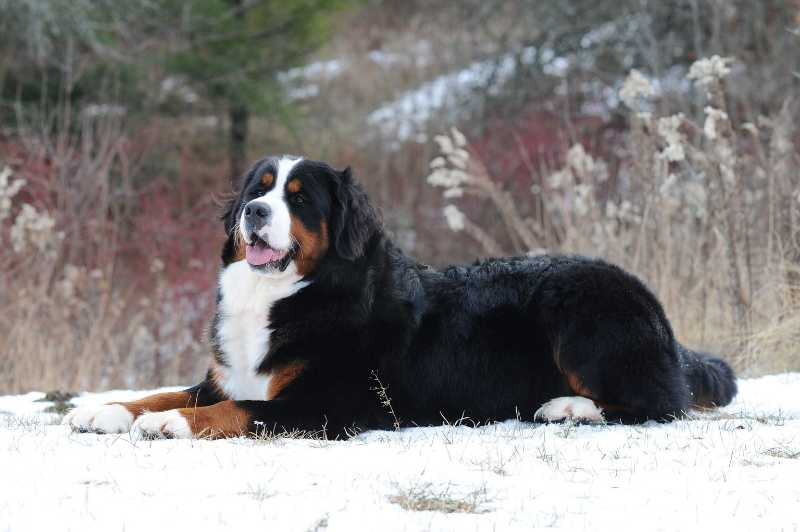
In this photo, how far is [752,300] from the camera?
24.4 ft

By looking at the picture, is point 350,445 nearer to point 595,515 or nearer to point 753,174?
point 595,515

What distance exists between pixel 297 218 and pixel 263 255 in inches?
8.9

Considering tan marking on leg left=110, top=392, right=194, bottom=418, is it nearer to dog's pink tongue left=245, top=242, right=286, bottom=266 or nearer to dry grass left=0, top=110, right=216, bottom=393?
dog's pink tongue left=245, top=242, right=286, bottom=266

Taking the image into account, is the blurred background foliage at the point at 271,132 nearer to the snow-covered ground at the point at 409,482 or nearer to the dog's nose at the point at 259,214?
the snow-covered ground at the point at 409,482

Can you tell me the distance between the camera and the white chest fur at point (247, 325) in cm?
476

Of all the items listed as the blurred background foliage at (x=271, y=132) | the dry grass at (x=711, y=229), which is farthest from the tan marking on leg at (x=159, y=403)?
the blurred background foliage at (x=271, y=132)

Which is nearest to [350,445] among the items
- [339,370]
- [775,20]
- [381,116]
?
[339,370]

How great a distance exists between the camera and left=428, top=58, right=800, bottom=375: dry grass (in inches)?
281

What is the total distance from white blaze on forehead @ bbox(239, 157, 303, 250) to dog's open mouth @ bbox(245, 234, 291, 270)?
5 centimetres

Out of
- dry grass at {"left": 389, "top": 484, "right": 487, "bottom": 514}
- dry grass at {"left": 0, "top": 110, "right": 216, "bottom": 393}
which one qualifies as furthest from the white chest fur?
dry grass at {"left": 0, "top": 110, "right": 216, "bottom": 393}

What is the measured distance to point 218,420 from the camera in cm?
422

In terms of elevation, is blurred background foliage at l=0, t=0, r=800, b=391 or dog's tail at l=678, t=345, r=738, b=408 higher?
blurred background foliage at l=0, t=0, r=800, b=391

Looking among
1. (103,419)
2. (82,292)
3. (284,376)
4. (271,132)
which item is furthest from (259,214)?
(271,132)

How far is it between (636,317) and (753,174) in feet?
16.2
